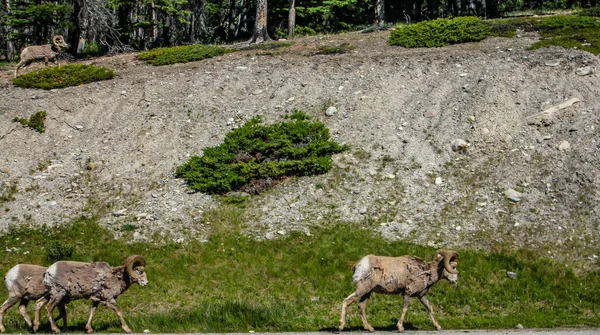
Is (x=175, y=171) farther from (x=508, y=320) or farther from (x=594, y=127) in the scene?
(x=594, y=127)

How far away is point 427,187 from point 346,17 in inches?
1046

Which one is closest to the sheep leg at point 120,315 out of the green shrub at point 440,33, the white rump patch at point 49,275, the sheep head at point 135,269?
the sheep head at point 135,269

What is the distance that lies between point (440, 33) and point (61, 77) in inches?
622

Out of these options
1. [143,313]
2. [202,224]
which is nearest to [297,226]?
[202,224]

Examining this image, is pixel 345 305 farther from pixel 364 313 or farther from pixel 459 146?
pixel 459 146

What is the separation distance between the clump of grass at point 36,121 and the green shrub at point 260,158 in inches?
250

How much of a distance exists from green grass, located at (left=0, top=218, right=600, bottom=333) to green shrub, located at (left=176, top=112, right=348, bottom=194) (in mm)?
1834

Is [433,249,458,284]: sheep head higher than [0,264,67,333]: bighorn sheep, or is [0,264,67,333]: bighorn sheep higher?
[433,249,458,284]: sheep head

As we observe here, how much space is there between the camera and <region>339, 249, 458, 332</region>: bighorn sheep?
1098 cm

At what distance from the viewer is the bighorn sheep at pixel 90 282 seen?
11680mm

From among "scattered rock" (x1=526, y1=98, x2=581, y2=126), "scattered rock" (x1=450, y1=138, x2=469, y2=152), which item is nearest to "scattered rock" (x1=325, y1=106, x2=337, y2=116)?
"scattered rock" (x1=450, y1=138, x2=469, y2=152)

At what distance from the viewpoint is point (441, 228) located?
1585cm

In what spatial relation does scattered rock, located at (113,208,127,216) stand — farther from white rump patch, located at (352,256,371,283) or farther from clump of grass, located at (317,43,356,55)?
clump of grass, located at (317,43,356,55)

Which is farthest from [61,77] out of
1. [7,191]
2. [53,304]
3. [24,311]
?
[53,304]
